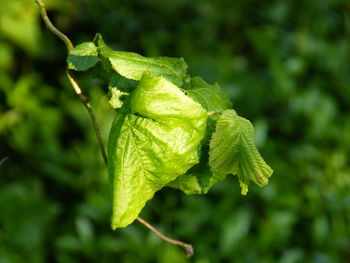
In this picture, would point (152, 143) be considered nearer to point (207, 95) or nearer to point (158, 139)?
point (158, 139)

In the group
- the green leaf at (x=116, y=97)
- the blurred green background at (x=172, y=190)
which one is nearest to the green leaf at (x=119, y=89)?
the green leaf at (x=116, y=97)

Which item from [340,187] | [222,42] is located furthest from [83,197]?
[222,42]

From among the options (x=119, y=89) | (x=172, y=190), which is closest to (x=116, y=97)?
(x=119, y=89)

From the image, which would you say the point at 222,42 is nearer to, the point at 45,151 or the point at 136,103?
the point at 45,151

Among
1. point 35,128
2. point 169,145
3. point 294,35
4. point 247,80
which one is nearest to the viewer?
point 169,145

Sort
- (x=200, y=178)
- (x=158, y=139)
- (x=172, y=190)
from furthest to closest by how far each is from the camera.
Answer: (x=172, y=190)
(x=200, y=178)
(x=158, y=139)

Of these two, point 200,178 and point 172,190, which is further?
point 172,190

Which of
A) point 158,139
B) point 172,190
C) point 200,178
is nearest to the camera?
point 158,139

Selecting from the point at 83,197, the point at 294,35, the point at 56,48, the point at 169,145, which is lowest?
the point at 83,197
